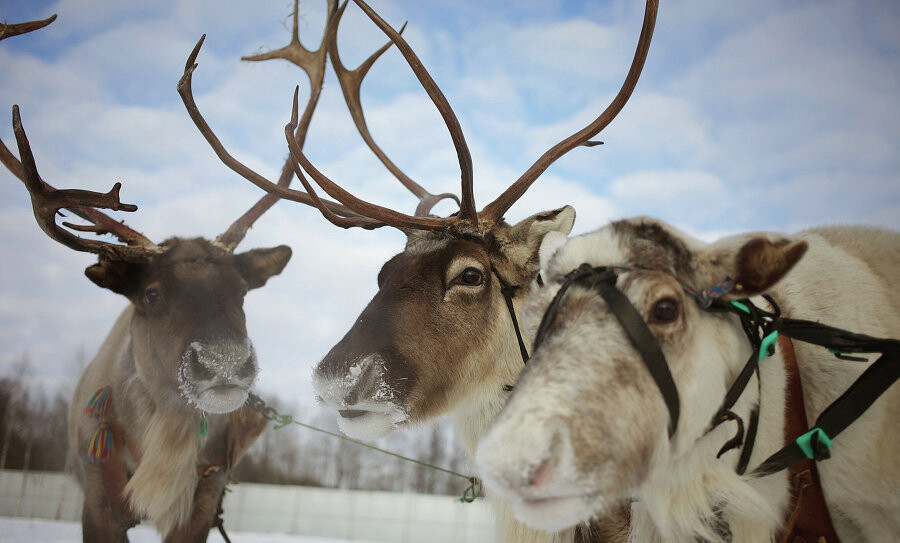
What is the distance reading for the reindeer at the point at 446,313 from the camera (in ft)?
10.2

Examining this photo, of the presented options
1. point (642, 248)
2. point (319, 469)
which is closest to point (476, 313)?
point (642, 248)

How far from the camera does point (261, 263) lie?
17.5 ft

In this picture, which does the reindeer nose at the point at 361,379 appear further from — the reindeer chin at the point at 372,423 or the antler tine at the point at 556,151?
the antler tine at the point at 556,151

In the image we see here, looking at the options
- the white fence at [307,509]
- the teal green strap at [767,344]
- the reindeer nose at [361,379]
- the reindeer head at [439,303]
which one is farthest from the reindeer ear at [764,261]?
the white fence at [307,509]

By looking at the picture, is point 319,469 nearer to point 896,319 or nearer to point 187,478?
point 187,478

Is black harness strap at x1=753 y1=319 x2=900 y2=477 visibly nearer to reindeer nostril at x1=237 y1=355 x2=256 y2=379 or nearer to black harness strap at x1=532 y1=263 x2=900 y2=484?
black harness strap at x1=532 y1=263 x2=900 y2=484

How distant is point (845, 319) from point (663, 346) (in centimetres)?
103

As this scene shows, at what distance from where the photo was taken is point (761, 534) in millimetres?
2219

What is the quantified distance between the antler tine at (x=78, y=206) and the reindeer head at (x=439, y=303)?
5.82ft

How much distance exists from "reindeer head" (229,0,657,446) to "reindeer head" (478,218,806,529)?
104 cm

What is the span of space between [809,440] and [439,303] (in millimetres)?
1896

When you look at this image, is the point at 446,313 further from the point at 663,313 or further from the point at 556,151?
the point at 663,313

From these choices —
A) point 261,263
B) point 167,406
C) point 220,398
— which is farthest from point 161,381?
point 261,263

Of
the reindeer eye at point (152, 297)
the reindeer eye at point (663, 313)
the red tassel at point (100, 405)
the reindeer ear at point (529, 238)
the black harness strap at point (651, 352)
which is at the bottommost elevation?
the red tassel at point (100, 405)
